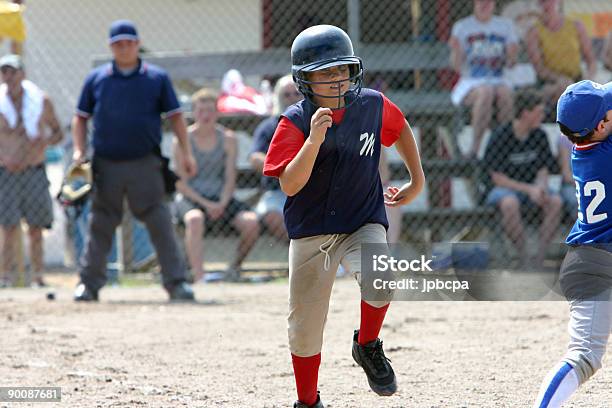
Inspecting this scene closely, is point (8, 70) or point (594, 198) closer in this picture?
point (594, 198)

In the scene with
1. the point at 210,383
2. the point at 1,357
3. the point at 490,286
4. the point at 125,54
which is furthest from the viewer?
the point at 125,54

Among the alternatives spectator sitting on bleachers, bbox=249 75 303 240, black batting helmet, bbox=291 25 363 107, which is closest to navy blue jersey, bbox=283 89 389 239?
black batting helmet, bbox=291 25 363 107

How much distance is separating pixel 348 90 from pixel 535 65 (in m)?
6.13

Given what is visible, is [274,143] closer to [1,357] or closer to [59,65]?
[1,357]

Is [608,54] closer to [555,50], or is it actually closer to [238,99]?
[555,50]

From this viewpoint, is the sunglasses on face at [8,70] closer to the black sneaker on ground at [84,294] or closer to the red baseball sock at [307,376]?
the black sneaker on ground at [84,294]

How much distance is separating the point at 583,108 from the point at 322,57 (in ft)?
3.41

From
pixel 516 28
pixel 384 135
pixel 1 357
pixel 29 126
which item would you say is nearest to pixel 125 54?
pixel 29 126

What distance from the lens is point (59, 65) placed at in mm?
12719

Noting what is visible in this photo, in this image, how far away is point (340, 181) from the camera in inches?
170

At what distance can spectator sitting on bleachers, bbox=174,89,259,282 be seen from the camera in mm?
9609

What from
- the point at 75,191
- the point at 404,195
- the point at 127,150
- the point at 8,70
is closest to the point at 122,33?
the point at 127,150

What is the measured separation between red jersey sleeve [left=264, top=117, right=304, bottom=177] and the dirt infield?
48.6 inches

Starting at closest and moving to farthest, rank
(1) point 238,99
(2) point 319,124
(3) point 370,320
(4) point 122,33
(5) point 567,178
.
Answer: (2) point 319,124 < (3) point 370,320 < (4) point 122,33 < (5) point 567,178 < (1) point 238,99
